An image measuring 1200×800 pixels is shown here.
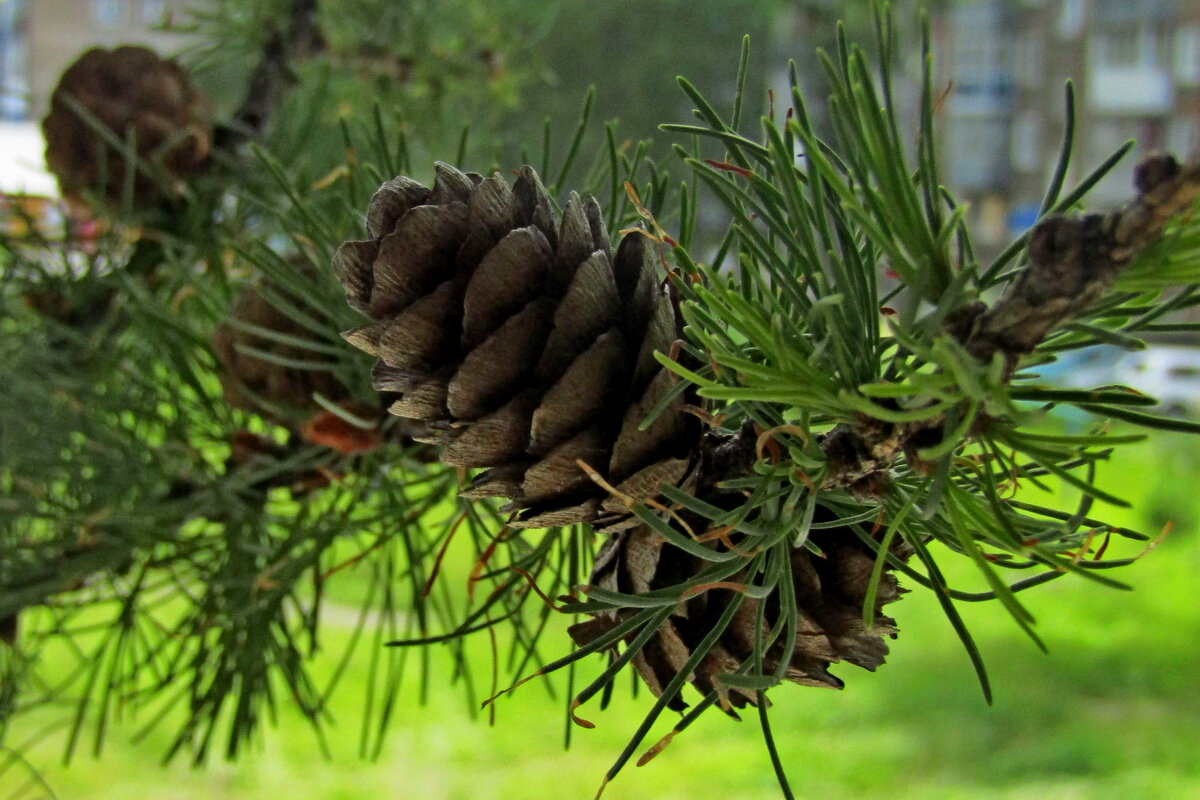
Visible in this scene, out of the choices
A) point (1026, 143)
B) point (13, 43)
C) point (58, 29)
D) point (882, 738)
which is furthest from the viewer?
point (58, 29)

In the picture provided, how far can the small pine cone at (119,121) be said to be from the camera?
0.24 metres

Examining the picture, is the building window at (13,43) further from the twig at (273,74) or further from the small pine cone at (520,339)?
the small pine cone at (520,339)

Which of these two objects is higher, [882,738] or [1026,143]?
[1026,143]

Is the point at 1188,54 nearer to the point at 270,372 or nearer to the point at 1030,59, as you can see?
the point at 1030,59

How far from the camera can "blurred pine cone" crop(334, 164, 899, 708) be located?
106 mm

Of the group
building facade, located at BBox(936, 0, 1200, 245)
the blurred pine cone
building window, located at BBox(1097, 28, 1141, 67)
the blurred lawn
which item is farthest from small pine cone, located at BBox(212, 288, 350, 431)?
building window, located at BBox(1097, 28, 1141, 67)

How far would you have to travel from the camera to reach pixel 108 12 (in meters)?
2.35

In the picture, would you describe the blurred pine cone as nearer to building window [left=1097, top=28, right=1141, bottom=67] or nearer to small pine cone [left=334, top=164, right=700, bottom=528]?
small pine cone [left=334, top=164, right=700, bottom=528]

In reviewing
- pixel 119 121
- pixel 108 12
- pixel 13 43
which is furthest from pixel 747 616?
pixel 108 12

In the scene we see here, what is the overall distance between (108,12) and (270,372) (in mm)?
2519

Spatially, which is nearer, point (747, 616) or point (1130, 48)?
point (747, 616)

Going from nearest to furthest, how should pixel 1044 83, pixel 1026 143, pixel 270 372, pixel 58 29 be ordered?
pixel 270 372, pixel 1044 83, pixel 1026 143, pixel 58 29

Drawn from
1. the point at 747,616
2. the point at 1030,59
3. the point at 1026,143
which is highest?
the point at 1030,59

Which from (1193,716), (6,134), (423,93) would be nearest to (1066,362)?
(1193,716)
